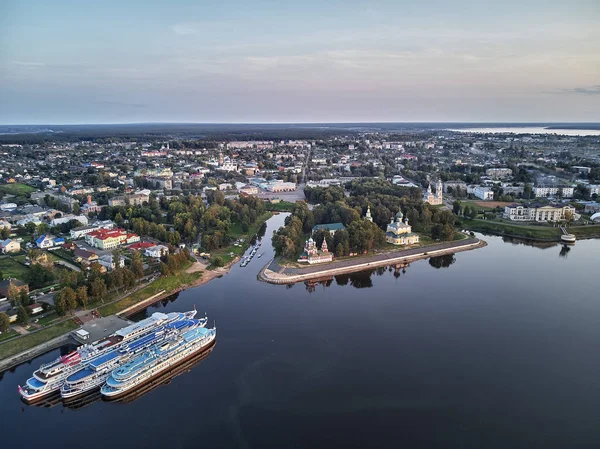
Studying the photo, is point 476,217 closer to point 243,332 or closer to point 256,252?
point 256,252

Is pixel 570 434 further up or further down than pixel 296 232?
further down

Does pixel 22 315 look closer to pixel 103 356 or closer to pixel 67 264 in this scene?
pixel 103 356

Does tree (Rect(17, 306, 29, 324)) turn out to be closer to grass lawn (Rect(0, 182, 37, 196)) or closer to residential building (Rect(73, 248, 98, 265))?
residential building (Rect(73, 248, 98, 265))

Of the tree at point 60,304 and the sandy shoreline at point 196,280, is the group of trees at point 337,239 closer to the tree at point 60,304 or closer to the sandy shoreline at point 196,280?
the sandy shoreline at point 196,280

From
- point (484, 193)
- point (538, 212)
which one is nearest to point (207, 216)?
point (538, 212)

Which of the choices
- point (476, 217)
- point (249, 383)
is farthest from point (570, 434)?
point (476, 217)

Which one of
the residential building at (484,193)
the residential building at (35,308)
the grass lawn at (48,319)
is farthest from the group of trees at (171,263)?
the residential building at (484,193)
